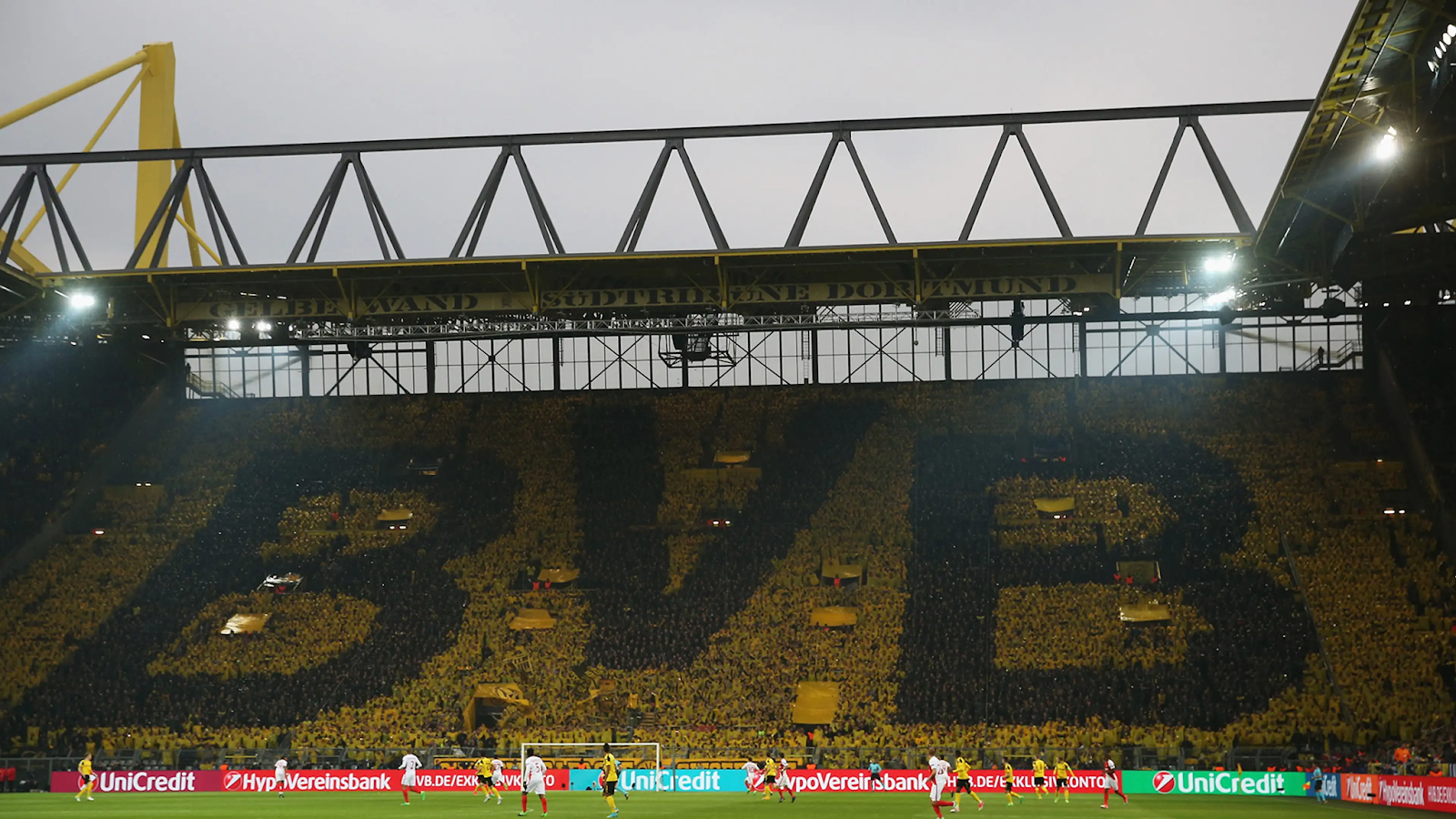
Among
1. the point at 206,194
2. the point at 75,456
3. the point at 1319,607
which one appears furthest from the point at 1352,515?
the point at 75,456

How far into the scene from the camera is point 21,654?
51.4 meters

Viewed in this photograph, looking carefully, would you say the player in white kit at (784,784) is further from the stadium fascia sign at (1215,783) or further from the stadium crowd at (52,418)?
the stadium crowd at (52,418)

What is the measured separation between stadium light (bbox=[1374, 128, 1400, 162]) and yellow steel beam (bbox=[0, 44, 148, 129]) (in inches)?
1460

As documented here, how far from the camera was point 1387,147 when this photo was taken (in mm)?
29625

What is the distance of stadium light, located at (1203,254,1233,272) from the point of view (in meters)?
42.1

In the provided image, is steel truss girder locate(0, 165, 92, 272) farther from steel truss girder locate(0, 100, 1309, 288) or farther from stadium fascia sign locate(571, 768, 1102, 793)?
stadium fascia sign locate(571, 768, 1102, 793)

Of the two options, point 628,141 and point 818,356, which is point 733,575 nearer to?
point 818,356

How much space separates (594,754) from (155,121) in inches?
1011

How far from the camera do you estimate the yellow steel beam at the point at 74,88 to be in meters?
42.6

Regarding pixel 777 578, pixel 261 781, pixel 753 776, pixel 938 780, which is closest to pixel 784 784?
pixel 753 776

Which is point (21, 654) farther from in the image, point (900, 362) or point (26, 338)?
point (900, 362)

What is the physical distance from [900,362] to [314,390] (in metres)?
27.6

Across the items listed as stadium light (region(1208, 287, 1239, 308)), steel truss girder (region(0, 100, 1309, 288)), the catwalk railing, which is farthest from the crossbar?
the catwalk railing

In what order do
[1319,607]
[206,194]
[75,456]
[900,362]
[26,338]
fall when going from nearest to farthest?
[206,194] < [1319,607] < [26,338] < [75,456] < [900,362]
